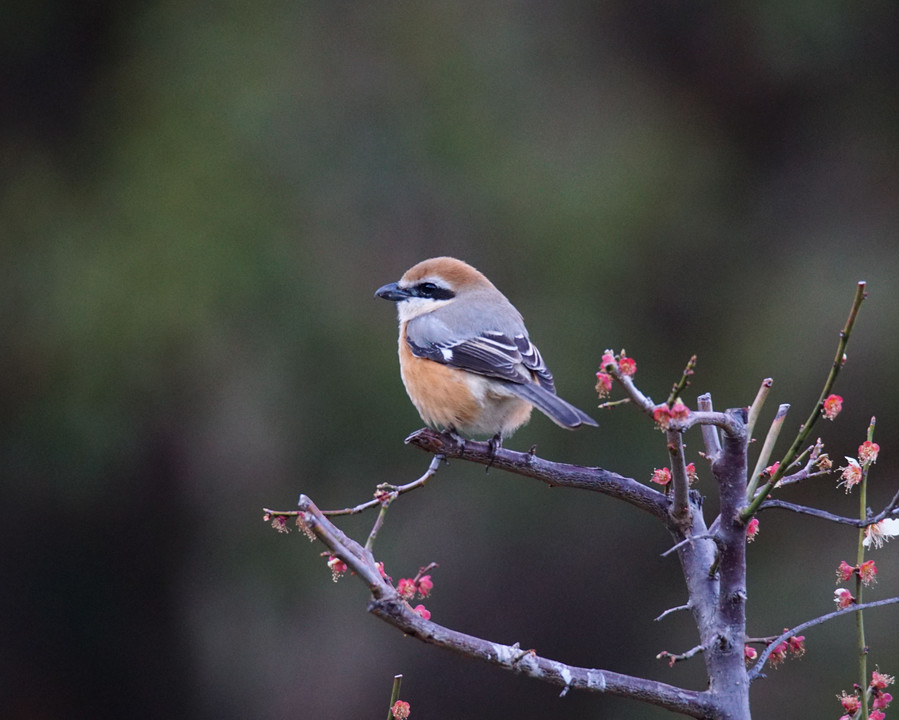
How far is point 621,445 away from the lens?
5785 millimetres

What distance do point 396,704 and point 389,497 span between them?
0.38 metres

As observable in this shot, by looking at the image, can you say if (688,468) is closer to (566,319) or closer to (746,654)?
(746,654)

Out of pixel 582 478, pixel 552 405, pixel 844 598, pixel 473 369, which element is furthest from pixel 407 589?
pixel 473 369

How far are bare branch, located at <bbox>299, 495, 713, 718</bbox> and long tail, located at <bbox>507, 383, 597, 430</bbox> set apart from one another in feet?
3.30

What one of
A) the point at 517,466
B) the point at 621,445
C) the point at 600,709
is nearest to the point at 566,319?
the point at 621,445

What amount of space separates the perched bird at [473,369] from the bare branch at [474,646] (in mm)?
1432

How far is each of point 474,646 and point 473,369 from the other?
1.92m

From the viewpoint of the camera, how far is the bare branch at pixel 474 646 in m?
1.69

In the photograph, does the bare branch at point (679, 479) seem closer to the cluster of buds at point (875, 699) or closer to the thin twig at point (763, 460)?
the thin twig at point (763, 460)

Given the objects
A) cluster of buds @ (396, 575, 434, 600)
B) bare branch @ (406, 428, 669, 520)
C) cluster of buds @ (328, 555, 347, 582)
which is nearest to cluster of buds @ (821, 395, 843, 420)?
bare branch @ (406, 428, 669, 520)

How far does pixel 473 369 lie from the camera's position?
363cm

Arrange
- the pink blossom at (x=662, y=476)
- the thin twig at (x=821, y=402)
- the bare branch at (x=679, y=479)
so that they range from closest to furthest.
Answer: the thin twig at (x=821, y=402)
the bare branch at (x=679, y=479)
the pink blossom at (x=662, y=476)

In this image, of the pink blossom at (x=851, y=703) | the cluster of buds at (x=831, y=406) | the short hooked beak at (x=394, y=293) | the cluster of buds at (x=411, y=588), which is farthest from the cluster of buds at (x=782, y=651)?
the short hooked beak at (x=394, y=293)

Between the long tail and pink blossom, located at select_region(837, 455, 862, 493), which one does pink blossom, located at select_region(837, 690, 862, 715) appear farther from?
the long tail
